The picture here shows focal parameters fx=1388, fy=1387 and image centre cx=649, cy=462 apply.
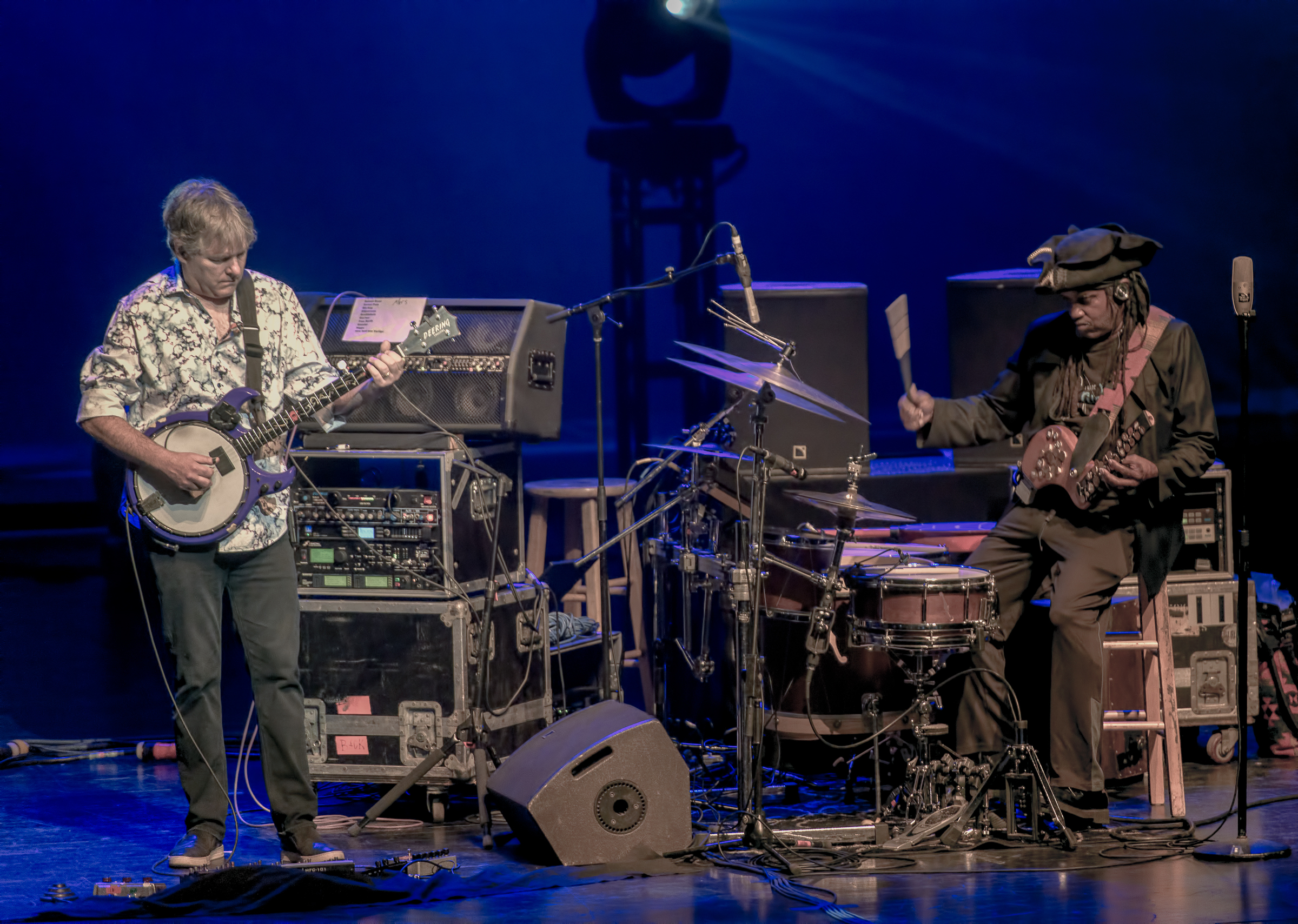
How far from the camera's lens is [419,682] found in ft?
14.9

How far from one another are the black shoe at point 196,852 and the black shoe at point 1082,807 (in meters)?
2.47

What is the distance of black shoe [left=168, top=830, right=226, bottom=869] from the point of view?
3873 mm

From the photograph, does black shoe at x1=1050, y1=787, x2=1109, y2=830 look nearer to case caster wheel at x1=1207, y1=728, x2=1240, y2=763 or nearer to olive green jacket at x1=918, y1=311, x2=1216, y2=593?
olive green jacket at x1=918, y1=311, x2=1216, y2=593

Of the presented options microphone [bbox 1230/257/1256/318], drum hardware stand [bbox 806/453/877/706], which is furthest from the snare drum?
microphone [bbox 1230/257/1256/318]

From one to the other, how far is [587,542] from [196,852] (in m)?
2.21

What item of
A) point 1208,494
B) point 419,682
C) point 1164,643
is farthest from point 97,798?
point 1208,494

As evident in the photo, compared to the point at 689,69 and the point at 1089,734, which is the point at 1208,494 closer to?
the point at 1089,734

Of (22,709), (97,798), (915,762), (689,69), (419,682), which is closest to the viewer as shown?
(915,762)

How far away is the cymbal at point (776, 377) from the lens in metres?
3.96

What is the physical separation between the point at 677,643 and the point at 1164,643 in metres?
1.79

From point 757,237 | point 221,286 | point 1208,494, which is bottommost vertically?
point 1208,494

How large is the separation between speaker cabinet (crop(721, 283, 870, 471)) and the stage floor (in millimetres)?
1681

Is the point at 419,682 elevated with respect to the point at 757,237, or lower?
lower

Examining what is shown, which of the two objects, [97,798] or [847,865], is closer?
[847,865]
